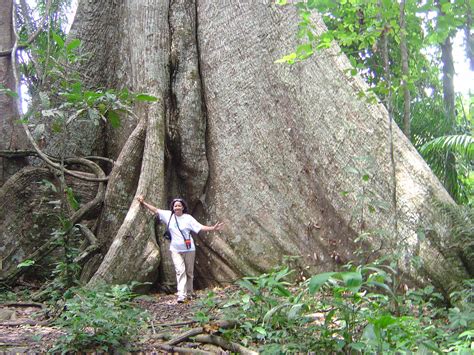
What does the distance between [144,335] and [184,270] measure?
5.42ft

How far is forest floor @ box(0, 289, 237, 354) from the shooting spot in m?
3.52

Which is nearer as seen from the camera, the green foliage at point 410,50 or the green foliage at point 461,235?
the green foliage at point 410,50

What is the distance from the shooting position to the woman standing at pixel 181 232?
5527mm

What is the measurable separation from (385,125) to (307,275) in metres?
1.64

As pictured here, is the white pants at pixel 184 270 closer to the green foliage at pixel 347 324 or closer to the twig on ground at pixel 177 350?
the green foliage at pixel 347 324

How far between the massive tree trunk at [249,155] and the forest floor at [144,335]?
624 mm

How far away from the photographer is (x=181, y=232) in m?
5.55

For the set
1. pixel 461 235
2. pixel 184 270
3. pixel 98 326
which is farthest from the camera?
pixel 184 270

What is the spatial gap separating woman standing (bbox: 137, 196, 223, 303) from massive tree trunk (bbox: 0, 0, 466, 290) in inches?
6.5

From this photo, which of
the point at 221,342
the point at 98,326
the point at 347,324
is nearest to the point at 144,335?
the point at 98,326

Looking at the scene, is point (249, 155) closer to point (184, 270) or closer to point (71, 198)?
point (184, 270)

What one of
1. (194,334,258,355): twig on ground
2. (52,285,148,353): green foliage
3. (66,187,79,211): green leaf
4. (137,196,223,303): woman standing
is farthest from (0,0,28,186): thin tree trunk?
(194,334,258,355): twig on ground

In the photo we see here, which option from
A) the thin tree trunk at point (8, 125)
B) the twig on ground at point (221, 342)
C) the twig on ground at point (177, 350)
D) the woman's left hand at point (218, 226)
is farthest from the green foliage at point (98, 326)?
the thin tree trunk at point (8, 125)

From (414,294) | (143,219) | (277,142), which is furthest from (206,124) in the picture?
(414,294)
